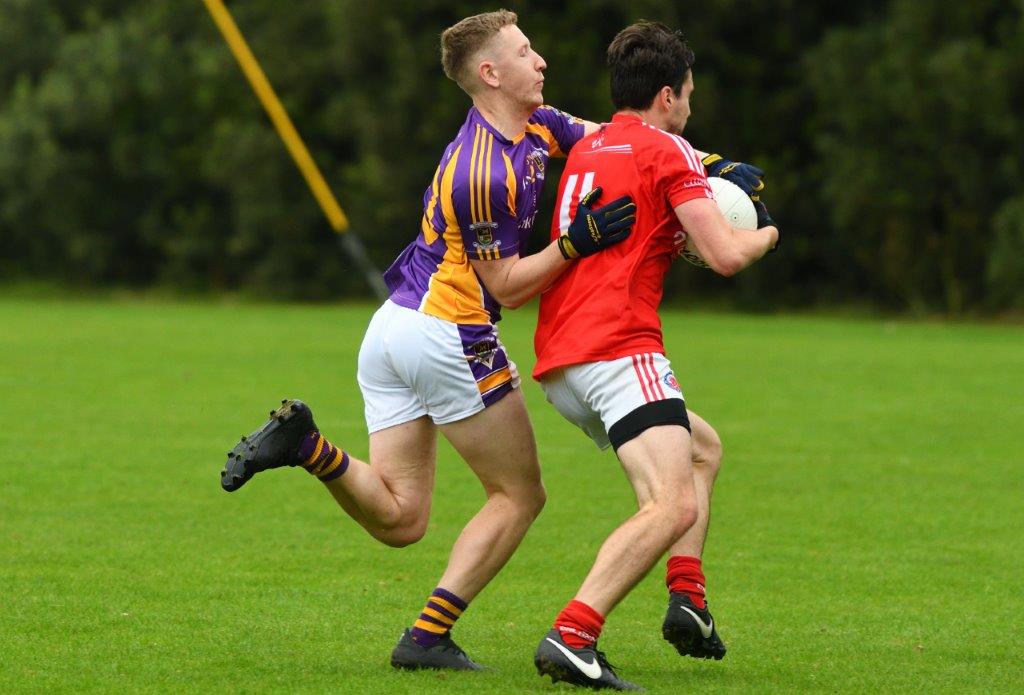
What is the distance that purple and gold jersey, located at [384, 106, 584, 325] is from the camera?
5.61 meters

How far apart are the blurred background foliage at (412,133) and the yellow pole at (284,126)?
1.95ft

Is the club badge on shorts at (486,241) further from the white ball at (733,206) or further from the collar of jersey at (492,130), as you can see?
the white ball at (733,206)

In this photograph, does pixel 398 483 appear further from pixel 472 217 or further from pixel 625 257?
pixel 625 257

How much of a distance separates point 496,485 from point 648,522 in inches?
32.0

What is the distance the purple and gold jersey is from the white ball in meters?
0.62

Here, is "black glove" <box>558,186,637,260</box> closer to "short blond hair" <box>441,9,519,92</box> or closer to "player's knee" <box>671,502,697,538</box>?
"short blond hair" <box>441,9,519,92</box>

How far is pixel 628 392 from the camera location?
5.43m

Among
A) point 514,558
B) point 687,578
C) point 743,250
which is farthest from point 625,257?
point 514,558

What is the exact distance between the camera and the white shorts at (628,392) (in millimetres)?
5406

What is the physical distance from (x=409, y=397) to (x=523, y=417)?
1.44 feet

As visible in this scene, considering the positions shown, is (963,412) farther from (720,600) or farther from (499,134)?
(499,134)

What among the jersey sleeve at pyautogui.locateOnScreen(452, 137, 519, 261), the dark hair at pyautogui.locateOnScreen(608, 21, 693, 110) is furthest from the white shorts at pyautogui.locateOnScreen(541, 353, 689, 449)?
the dark hair at pyautogui.locateOnScreen(608, 21, 693, 110)

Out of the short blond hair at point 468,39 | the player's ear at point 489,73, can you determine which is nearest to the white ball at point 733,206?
the player's ear at point 489,73

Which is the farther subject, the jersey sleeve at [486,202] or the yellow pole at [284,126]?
the yellow pole at [284,126]
